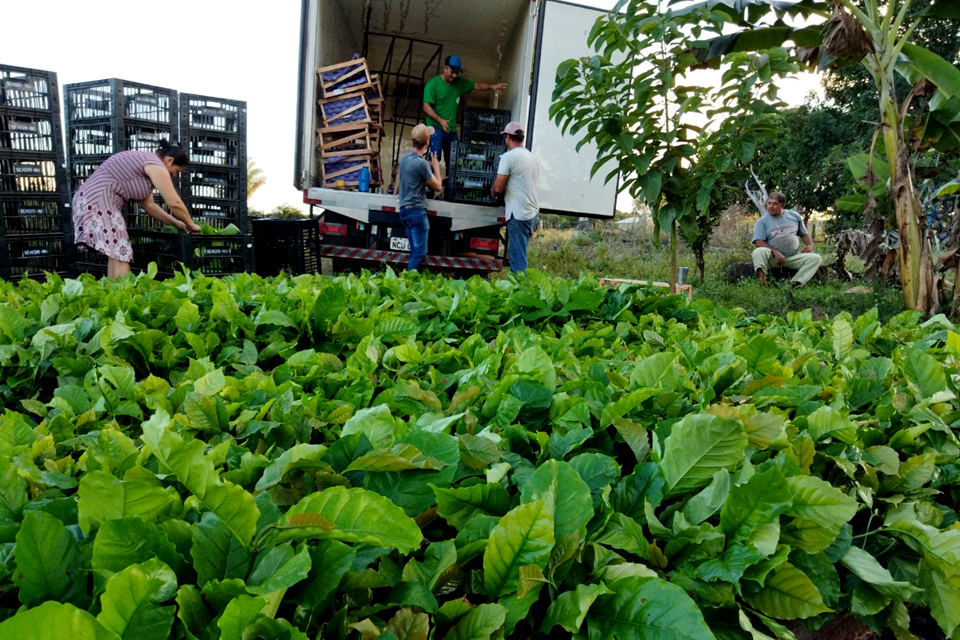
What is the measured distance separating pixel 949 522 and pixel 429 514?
1171mm

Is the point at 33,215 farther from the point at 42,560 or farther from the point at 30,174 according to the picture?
the point at 42,560

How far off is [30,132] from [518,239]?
19.9 feet

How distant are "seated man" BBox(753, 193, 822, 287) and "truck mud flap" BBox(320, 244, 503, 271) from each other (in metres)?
5.15

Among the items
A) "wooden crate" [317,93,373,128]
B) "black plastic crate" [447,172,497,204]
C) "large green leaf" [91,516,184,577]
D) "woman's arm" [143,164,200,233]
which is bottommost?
"large green leaf" [91,516,184,577]

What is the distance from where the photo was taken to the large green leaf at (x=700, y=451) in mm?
1092

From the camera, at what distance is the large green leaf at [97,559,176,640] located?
0.65 m

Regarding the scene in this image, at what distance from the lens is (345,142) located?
9438 millimetres

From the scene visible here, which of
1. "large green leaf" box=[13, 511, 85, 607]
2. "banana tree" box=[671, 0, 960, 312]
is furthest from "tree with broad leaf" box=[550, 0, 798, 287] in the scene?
"large green leaf" box=[13, 511, 85, 607]

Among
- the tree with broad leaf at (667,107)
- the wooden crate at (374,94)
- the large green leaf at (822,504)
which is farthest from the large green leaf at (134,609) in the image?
the wooden crate at (374,94)

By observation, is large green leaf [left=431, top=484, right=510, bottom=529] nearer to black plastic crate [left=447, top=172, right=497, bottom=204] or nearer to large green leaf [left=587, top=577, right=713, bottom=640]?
large green leaf [left=587, top=577, right=713, bottom=640]

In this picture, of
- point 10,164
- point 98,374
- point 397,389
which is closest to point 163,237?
point 10,164

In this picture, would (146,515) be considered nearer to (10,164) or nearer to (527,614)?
(527,614)

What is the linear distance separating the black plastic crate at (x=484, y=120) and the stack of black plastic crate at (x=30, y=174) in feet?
17.1

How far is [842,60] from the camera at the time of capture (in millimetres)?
6188
